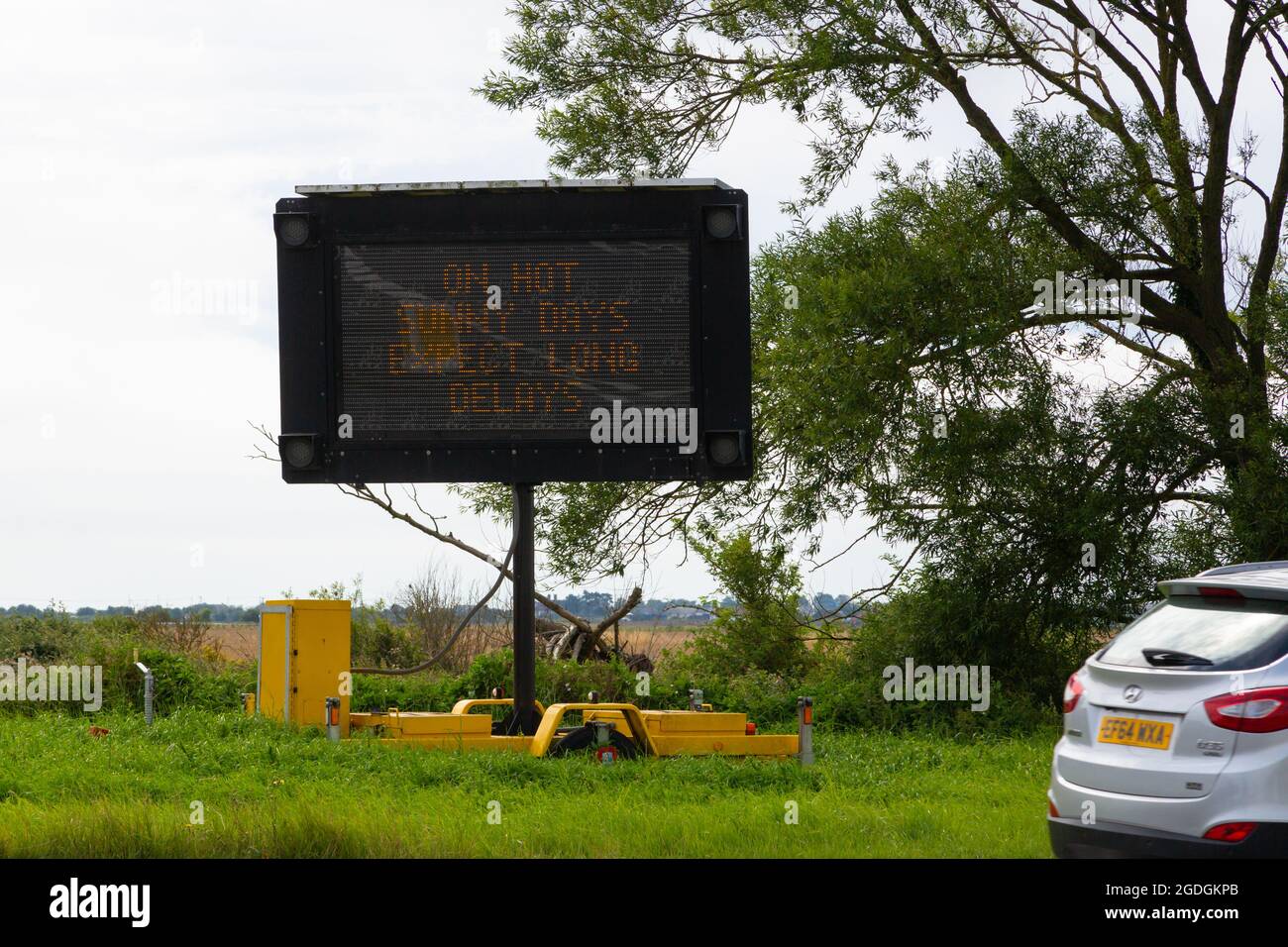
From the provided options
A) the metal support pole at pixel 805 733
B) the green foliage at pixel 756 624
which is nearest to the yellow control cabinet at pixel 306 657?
the metal support pole at pixel 805 733

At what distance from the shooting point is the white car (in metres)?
6.17

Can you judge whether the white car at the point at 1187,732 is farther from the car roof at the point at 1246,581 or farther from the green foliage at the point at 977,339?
the green foliage at the point at 977,339

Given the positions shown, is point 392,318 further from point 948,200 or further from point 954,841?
point 948,200

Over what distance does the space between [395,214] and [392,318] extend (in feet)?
2.81

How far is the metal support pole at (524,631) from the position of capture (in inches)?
480

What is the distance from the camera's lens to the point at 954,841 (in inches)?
336

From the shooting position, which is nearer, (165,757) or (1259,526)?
(165,757)

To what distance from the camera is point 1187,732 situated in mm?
6391

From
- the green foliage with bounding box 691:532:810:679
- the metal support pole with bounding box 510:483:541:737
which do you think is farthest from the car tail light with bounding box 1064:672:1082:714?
the green foliage with bounding box 691:532:810:679

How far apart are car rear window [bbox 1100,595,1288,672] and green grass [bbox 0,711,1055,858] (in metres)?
1.80

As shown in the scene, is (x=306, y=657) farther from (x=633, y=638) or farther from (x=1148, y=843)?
(x=633, y=638)

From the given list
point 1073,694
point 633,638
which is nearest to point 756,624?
point 633,638

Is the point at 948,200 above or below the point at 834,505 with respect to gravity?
above
